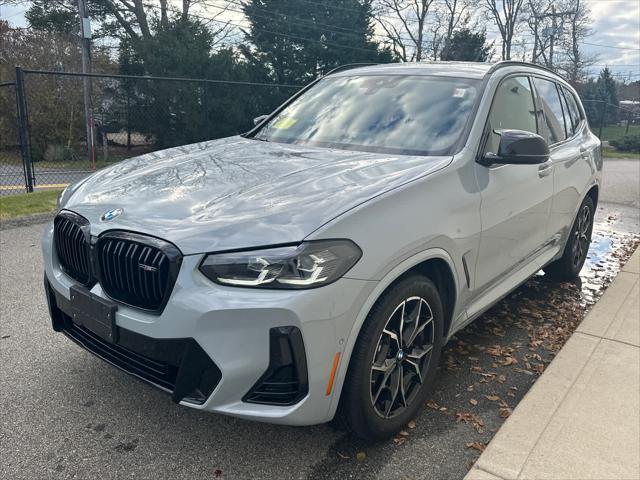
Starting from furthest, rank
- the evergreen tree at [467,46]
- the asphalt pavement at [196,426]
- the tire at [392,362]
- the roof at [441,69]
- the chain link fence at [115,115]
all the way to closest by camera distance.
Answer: the evergreen tree at [467,46] < the chain link fence at [115,115] < the roof at [441,69] < the asphalt pavement at [196,426] < the tire at [392,362]

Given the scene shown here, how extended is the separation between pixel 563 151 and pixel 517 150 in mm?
1529

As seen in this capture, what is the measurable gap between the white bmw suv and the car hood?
1cm

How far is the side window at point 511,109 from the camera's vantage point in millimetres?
3369

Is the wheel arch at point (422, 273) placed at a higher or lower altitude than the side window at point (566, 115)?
lower

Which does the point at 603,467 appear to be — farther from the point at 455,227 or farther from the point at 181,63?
the point at 181,63

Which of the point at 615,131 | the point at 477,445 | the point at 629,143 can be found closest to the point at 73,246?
the point at 477,445

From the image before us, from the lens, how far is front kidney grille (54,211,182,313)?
7.30 ft

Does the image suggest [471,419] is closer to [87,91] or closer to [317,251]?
[317,251]

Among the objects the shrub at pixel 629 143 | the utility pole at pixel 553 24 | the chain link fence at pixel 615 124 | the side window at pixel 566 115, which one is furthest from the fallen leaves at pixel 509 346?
the utility pole at pixel 553 24

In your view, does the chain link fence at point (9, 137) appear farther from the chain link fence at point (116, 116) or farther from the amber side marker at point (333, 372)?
the amber side marker at point (333, 372)

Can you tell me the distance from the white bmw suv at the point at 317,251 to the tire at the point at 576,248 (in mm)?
1229

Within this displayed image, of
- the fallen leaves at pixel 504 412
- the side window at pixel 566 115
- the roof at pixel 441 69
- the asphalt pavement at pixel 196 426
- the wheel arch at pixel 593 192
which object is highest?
the roof at pixel 441 69

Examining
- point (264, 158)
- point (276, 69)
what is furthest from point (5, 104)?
point (264, 158)

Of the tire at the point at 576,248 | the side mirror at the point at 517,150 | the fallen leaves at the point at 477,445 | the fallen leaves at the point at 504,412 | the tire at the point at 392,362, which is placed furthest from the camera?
the tire at the point at 576,248
